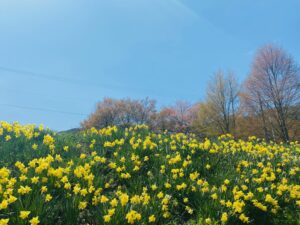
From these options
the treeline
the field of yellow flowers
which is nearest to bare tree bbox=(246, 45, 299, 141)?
the treeline

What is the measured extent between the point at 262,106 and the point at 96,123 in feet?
78.0

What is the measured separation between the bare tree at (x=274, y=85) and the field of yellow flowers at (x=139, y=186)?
59.5 ft

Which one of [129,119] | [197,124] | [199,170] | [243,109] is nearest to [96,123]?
[129,119]

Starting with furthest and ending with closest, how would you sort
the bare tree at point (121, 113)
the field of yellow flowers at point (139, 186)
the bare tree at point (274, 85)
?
the bare tree at point (121, 113) → the bare tree at point (274, 85) → the field of yellow flowers at point (139, 186)

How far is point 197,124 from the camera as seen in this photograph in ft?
99.7

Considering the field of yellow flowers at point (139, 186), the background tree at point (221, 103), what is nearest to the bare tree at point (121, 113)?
the background tree at point (221, 103)

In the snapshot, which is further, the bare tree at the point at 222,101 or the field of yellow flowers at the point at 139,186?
the bare tree at the point at 222,101

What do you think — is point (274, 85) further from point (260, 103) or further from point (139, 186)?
point (139, 186)

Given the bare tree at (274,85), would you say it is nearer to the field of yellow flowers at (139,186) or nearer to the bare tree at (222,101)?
the bare tree at (222,101)

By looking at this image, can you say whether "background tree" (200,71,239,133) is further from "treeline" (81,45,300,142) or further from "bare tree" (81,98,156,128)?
"bare tree" (81,98,156,128)

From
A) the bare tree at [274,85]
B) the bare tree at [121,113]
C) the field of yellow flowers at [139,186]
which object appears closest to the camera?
the field of yellow flowers at [139,186]

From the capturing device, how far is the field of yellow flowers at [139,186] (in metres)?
3.22

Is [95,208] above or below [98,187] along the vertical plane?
below

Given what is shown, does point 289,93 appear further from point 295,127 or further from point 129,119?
point 129,119
